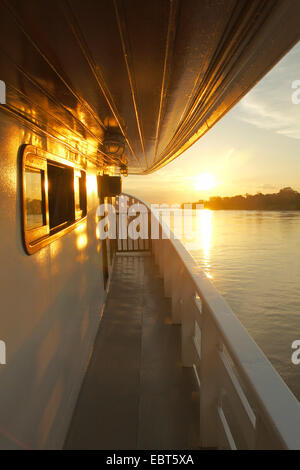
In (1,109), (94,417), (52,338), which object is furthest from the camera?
(94,417)

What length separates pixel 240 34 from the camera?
807 mm

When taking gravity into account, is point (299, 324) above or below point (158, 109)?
below

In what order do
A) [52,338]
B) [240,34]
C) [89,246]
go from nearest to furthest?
[240,34]
[52,338]
[89,246]

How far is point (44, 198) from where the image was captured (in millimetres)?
1403

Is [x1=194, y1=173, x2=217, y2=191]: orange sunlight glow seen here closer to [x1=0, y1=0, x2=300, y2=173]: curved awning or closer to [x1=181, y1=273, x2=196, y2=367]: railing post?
[x1=181, y1=273, x2=196, y2=367]: railing post

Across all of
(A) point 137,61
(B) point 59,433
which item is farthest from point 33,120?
(B) point 59,433

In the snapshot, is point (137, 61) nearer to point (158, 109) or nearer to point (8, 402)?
point (158, 109)

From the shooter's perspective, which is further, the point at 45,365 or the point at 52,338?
the point at 52,338

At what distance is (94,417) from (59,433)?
0.29m

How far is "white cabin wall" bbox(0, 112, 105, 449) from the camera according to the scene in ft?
3.10

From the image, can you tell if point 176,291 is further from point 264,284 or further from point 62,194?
point 264,284

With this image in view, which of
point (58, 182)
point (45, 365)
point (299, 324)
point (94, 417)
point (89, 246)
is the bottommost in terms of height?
point (299, 324)

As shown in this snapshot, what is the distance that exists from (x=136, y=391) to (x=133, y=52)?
6.65 feet

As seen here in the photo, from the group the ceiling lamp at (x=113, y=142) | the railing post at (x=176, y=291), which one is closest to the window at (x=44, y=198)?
the ceiling lamp at (x=113, y=142)
